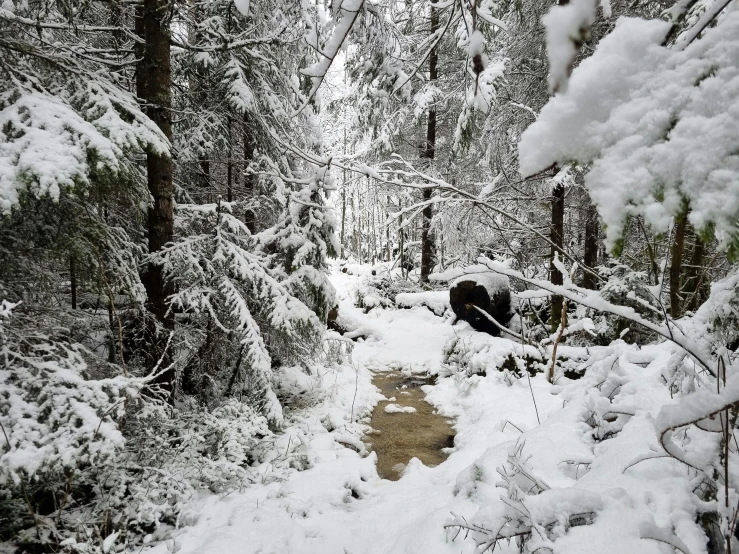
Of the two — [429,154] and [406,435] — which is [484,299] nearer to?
[406,435]

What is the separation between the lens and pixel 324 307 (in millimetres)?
5891

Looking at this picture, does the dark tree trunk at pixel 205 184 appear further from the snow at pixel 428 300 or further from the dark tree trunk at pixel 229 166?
Result: the snow at pixel 428 300

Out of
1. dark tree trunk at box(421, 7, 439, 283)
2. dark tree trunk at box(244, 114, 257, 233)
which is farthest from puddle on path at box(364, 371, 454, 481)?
dark tree trunk at box(421, 7, 439, 283)

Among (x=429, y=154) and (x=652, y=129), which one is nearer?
(x=652, y=129)

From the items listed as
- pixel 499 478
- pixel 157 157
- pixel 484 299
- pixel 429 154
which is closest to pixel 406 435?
pixel 499 478

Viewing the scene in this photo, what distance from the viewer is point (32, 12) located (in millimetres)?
4504

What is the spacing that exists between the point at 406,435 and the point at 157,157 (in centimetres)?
464

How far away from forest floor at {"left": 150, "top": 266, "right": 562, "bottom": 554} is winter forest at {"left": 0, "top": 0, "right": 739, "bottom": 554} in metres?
0.03

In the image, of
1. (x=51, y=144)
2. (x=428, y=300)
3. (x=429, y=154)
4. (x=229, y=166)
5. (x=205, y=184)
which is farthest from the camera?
(x=429, y=154)

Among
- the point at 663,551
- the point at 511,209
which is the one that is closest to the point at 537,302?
the point at 511,209

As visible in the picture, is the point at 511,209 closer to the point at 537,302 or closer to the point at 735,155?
the point at 537,302

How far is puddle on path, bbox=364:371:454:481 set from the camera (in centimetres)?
489

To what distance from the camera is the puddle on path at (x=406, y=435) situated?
16.0 feet

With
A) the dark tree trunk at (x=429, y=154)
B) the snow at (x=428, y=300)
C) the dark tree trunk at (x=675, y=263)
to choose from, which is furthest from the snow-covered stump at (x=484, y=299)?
the dark tree trunk at (x=675, y=263)
